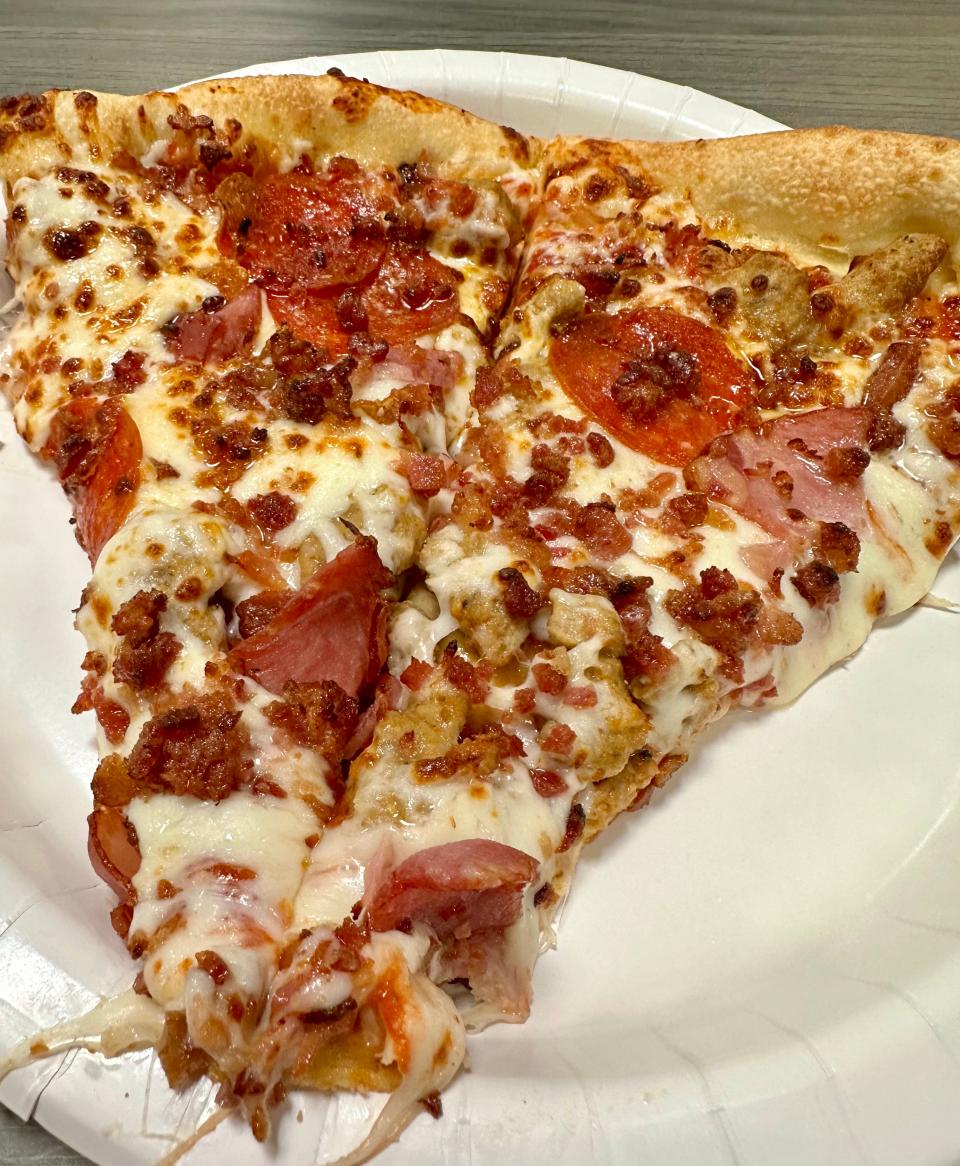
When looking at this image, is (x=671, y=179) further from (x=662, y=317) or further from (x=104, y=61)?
(x=104, y=61)

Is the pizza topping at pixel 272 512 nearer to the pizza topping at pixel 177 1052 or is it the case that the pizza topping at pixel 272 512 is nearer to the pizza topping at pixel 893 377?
the pizza topping at pixel 177 1052

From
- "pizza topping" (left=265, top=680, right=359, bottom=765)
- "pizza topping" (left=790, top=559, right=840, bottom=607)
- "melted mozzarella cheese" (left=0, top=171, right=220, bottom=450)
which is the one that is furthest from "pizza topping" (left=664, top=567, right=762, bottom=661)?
"melted mozzarella cheese" (left=0, top=171, right=220, bottom=450)

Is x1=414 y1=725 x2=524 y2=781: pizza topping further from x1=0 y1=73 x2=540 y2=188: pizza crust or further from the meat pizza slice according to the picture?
x1=0 y1=73 x2=540 y2=188: pizza crust

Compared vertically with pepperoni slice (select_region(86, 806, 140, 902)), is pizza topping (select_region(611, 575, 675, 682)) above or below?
above

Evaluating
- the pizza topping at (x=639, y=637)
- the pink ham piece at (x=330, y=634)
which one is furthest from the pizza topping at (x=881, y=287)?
the pink ham piece at (x=330, y=634)

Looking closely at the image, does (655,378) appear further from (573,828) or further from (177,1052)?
(177,1052)

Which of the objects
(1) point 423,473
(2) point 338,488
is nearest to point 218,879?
(2) point 338,488

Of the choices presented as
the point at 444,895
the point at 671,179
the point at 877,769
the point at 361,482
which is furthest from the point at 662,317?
the point at 444,895
